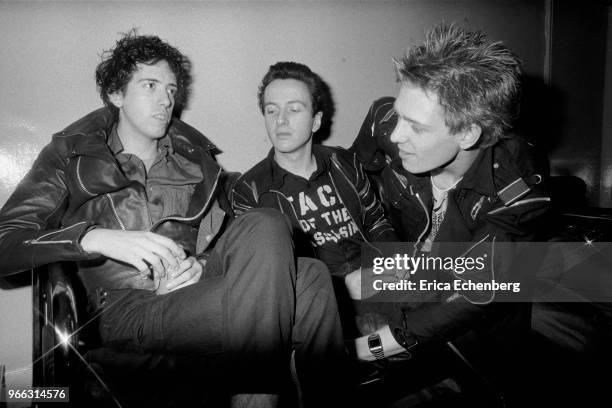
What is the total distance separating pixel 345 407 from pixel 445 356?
2.67 ft

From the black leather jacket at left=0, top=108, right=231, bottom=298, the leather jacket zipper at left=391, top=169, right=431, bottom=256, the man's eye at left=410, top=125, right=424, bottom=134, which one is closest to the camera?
the black leather jacket at left=0, top=108, right=231, bottom=298

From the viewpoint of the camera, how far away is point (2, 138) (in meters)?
1.87

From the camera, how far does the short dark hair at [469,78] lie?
143 centimetres

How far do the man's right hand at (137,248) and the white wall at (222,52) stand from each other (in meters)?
1.05

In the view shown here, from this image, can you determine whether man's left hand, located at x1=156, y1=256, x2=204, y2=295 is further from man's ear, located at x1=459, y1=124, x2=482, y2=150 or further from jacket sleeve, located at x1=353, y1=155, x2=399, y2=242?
man's ear, located at x1=459, y1=124, x2=482, y2=150

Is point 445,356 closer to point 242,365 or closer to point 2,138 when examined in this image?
point 242,365

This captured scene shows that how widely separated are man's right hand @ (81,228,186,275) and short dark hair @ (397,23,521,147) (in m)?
1.07

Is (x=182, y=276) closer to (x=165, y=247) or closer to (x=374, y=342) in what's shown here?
(x=165, y=247)

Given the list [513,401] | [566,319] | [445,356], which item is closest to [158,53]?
[445,356]

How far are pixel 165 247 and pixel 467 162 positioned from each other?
4.00ft

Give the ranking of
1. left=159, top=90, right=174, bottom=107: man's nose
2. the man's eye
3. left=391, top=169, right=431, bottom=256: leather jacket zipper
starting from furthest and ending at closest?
left=391, top=169, right=431, bottom=256: leather jacket zipper
left=159, top=90, right=174, bottom=107: man's nose
the man's eye

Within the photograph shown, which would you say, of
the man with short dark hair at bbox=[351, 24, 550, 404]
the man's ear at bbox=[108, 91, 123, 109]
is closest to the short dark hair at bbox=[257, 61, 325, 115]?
the man with short dark hair at bbox=[351, 24, 550, 404]

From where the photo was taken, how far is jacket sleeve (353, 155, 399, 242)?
1.87 metres

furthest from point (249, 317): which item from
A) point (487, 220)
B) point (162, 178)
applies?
point (487, 220)
